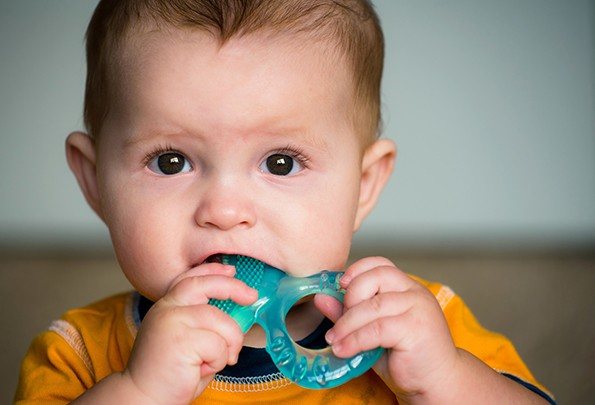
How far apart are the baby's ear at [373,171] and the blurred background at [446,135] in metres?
1.19

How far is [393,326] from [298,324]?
24 cm

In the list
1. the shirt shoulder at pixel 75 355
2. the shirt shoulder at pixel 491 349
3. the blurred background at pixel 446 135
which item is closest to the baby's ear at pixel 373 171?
the shirt shoulder at pixel 491 349

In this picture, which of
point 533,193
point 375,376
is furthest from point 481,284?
point 375,376

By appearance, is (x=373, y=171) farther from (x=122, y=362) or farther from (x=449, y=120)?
(x=449, y=120)

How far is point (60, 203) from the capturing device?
104 inches

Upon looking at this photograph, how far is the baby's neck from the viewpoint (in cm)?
108

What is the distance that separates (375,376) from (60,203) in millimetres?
1739

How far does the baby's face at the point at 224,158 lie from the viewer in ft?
3.13

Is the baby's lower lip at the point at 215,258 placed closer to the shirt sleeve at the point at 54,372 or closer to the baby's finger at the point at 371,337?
the baby's finger at the point at 371,337

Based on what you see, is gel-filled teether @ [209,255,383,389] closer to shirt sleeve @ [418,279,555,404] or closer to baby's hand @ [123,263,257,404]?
baby's hand @ [123,263,257,404]

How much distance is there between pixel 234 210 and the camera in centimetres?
93

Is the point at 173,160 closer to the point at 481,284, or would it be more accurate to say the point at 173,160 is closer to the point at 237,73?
the point at 237,73

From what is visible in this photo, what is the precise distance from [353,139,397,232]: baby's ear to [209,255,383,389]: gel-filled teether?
0.80 ft

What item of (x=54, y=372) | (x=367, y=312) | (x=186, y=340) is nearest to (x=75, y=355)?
(x=54, y=372)
